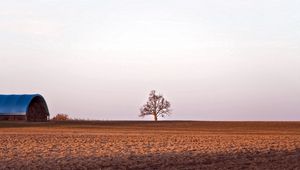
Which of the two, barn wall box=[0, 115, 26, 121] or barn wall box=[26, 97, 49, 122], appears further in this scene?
barn wall box=[26, 97, 49, 122]

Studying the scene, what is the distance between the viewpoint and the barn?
227 ft

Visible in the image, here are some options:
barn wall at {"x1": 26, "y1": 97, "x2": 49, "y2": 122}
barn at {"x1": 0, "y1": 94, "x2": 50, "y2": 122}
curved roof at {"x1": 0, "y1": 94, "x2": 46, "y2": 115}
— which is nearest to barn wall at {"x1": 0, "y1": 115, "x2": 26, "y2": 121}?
barn at {"x1": 0, "y1": 94, "x2": 50, "y2": 122}

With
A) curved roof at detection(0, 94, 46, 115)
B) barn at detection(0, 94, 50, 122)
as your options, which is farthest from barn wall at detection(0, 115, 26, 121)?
curved roof at detection(0, 94, 46, 115)

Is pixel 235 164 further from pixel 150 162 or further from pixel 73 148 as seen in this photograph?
pixel 73 148

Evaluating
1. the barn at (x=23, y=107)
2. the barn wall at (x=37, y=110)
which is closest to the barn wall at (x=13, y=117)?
the barn at (x=23, y=107)

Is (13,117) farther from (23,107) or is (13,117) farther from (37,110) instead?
(37,110)

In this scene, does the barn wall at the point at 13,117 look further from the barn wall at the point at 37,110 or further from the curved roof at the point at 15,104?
the barn wall at the point at 37,110

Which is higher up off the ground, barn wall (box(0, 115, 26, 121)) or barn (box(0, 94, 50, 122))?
barn (box(0, 94, 50, 122))

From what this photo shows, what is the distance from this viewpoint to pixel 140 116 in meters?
96.1

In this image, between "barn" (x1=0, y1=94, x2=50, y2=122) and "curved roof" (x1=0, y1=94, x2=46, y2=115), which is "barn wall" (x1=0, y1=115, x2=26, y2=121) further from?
"curved roof" (x1=0, y1=94, x2=46, y2=115)

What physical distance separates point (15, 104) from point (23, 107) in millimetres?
1490

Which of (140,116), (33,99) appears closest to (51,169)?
(33,99)

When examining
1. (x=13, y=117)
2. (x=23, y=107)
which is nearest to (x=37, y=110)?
(x=23, y=107)

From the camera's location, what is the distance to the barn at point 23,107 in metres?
69.3
